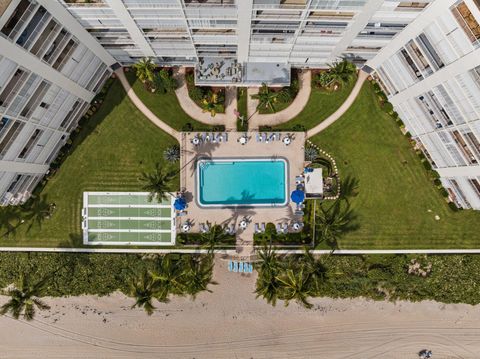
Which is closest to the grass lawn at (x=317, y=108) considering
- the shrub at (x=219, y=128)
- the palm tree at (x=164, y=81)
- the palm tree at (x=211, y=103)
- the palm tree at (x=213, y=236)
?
the shrub at (x=219, y=128)

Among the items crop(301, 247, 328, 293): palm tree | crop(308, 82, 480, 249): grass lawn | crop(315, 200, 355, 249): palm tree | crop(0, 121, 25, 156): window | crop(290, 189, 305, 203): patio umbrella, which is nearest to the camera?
crop(0, 121, 25, 156): window

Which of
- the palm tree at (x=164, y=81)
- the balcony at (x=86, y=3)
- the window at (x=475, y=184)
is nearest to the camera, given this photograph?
the balcony at (x=86, y=3)

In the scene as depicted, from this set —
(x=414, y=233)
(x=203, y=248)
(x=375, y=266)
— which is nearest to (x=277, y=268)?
(x=203, y=248)

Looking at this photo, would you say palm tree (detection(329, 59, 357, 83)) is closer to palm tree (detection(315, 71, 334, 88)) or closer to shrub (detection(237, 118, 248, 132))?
palm tree (detection(315, 71, 334, 88))

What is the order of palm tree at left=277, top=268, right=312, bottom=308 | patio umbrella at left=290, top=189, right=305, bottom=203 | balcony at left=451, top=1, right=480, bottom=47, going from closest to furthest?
balcony at left=451, top=1, right=480, bottom=47 < palm tree at left=277, top=268, right=312, bottom=308 < patio umbrella at left=290, top=189, right=305, bottom=203

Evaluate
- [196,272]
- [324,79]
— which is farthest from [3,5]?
[324,79]

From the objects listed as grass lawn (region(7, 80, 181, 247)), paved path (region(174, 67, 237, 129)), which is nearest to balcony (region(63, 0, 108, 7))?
paved path (region(174, 67, 237, 129))

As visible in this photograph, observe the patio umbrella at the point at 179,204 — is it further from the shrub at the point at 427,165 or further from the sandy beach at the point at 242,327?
the shrub at the point at 427,165

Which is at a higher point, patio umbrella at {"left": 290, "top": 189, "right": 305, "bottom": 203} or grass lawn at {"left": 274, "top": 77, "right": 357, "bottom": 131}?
grass lawn at {"left": 274, "top": 77, "right": 357, "bottom": 131}
